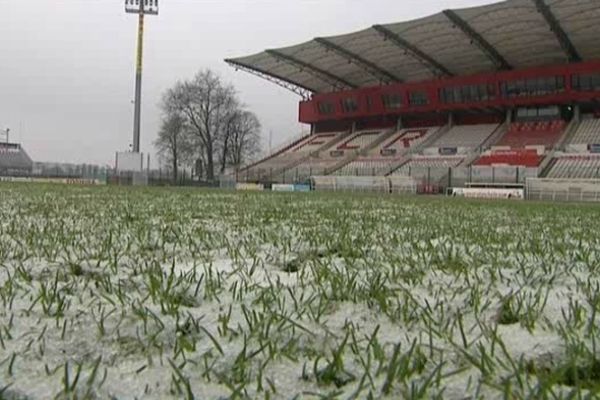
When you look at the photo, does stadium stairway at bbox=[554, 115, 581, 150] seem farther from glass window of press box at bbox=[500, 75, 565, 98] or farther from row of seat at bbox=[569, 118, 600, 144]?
glass window of press box at bbox=[500, 75, 565, 98]

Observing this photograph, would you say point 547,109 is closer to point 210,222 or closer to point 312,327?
point 210,222

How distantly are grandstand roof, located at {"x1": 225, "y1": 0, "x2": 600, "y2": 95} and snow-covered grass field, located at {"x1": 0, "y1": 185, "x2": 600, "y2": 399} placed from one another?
3836 centimetres

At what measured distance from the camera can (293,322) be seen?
212 centimetres

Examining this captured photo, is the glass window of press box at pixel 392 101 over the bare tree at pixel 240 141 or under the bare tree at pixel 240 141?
over

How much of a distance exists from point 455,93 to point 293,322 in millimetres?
54881

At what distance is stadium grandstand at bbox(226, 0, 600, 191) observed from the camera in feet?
130

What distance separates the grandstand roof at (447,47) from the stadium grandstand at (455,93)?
11cm

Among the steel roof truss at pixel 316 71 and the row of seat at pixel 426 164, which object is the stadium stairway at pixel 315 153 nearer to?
the steel roof truss at pixel 316 71

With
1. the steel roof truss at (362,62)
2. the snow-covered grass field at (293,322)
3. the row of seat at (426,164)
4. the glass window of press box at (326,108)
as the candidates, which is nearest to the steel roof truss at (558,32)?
the row of seat at (426,164)

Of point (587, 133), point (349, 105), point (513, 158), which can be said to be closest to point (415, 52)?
point (513, 158)

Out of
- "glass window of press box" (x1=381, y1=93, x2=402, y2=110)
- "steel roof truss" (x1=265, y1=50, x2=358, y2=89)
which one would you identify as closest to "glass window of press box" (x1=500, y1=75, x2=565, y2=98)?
"glass window of press box" (x1=381, y1=93, x2=402, y2=110)

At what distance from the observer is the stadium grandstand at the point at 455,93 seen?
3959 centimetres

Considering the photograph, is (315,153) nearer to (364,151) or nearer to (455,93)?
(364,151)

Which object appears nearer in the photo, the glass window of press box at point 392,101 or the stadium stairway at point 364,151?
the stadium stairway at point 364,151
